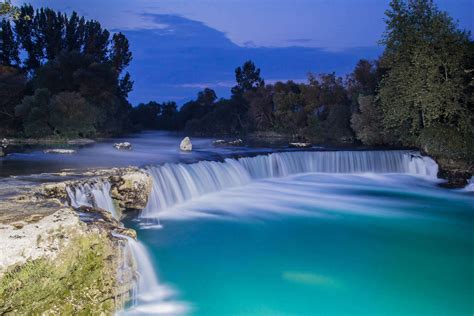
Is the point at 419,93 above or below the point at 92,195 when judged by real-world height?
above

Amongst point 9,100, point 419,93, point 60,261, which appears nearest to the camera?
point 60,261

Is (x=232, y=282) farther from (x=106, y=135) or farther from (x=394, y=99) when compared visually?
(x=106, y=135)

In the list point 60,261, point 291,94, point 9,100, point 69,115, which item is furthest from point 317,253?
point 291,94

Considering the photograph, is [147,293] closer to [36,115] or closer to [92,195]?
[92,195]

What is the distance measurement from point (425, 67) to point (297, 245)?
12.0 m

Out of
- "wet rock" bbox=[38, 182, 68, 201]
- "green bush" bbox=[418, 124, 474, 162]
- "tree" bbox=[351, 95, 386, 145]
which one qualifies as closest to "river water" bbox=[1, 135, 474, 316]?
"wet rock" bbox=[38, 182, 68, 201]

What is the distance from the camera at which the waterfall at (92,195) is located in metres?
8.82

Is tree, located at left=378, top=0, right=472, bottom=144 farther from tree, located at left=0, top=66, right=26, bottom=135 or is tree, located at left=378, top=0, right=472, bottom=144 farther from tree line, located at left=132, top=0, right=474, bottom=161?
tree, located at left=0, top=66, right=26, bottom=135

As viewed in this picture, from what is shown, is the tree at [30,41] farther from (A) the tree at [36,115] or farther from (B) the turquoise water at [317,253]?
(B) the turquoise water at [317,253]

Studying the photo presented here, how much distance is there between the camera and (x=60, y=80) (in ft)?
117

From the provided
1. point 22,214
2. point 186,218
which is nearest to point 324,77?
point 186,218

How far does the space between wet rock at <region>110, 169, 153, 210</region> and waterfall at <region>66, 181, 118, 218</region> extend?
0.24m

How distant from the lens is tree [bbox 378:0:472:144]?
1702 cm

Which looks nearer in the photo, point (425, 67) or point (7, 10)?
point (7, 10)
